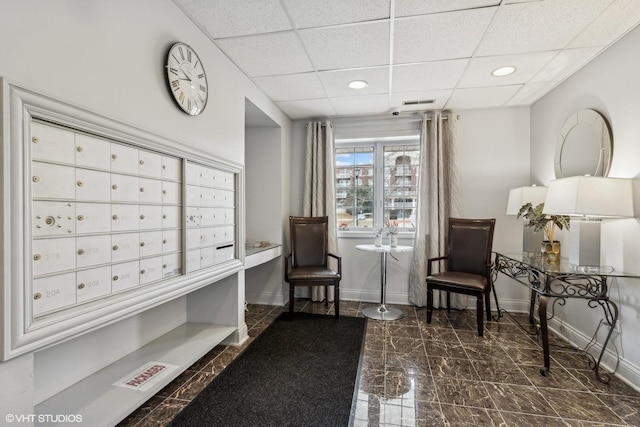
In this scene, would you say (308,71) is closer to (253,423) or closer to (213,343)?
(213,343)

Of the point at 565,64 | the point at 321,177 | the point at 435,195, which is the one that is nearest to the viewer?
the point at 565,64

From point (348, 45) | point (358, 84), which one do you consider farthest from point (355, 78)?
point (348, 45)

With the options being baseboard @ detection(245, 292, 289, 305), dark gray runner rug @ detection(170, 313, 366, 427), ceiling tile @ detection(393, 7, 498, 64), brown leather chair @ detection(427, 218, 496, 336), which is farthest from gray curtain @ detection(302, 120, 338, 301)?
ceiling tile @ detection(393, 7, 498, 64)

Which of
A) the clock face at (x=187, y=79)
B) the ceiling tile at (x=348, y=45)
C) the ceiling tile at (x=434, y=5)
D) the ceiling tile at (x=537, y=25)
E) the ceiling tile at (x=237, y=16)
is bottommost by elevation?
the clock face at (x=187, y=79)

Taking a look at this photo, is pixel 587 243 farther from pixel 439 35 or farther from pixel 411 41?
pixel 411 41

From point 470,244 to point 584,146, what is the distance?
4.24 ft

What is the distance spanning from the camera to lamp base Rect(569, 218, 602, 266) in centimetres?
211

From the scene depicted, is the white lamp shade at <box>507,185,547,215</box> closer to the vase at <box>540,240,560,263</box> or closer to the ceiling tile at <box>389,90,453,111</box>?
the vase at <box>540,240,560,263</box>

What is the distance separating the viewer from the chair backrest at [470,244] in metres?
3.05

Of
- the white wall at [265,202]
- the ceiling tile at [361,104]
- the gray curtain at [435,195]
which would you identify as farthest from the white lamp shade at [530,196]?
the white wall at [265,202]

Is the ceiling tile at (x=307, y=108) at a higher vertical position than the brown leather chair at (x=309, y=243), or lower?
higher

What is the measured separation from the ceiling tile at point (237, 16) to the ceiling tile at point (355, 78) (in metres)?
0.75

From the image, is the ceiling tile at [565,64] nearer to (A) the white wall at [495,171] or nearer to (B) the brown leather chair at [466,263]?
(A) the white wall at [495,171]

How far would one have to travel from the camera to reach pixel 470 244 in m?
3.15
